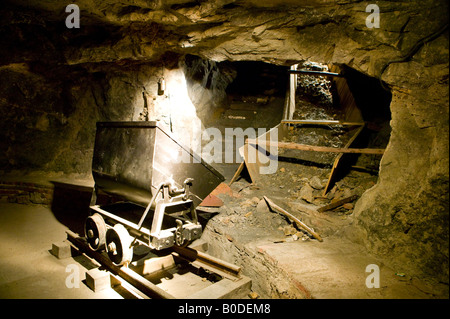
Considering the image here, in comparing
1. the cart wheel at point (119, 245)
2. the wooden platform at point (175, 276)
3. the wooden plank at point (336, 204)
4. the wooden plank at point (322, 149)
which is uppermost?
the wooden plank at point (322, 149)

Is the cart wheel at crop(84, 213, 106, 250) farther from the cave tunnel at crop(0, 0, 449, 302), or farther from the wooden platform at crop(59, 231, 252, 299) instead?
the wooden platform at crop(59, 231, 252, 299)

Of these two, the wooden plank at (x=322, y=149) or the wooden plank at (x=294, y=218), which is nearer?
the wooden plank at (x=294, y=218)

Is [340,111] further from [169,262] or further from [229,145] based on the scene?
[169,262]

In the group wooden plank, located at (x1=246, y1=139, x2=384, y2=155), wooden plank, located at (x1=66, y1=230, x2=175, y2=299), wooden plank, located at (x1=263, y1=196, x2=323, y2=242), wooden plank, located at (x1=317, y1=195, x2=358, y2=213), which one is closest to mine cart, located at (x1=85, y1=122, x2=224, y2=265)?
wooden plank, located at (x1=66, y1=230, x2=175, y2=299)

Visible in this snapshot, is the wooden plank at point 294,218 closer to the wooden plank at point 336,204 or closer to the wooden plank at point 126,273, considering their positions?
the wooden plank at point 336,204

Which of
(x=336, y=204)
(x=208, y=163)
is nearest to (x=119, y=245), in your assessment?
(x=208, y=163)

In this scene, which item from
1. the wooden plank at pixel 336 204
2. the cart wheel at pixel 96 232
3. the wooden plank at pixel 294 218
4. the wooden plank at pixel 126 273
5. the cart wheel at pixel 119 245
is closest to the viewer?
the wooden plank at pixel 126 273

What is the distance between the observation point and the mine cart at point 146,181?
9.96ft

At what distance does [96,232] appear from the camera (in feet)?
11.7

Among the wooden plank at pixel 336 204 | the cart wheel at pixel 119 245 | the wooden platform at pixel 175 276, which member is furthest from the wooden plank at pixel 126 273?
the wooden plank at pixel 336 204

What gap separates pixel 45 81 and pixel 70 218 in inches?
157

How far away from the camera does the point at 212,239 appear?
470 cm

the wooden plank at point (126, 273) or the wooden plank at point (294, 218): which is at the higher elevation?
the wooden plank at point (294, 218)
